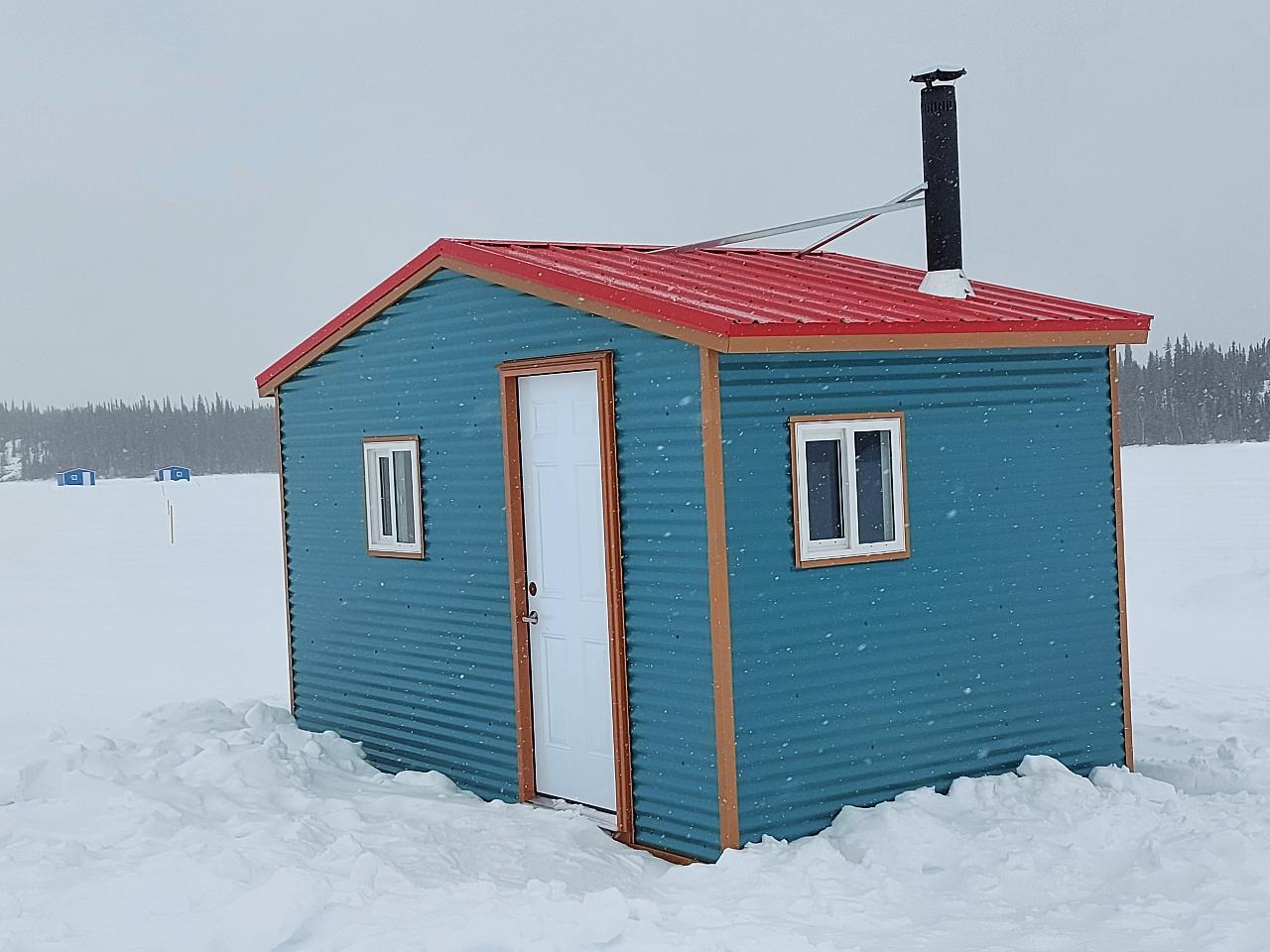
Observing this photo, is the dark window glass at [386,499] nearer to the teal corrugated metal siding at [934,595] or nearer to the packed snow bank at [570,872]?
the packed snow bank at [570,872]

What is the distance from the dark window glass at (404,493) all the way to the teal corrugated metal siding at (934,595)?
2905 millimetres

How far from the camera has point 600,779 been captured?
7523 millimetres

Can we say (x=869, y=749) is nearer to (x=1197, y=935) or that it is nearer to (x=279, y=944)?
(x=1197, y=935)

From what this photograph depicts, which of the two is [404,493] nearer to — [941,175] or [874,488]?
[874,488]

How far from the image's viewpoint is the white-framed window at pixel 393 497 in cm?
876

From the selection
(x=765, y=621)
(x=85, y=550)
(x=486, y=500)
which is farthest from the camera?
(x=85, y=550)

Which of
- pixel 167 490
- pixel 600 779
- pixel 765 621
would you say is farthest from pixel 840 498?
pixel 167 490

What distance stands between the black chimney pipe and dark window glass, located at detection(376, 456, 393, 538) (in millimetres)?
3566

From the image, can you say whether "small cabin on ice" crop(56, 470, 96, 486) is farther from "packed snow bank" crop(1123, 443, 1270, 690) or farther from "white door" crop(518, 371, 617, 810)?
"white door" crop(518, 371, 617, 810)

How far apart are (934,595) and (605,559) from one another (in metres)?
1.69

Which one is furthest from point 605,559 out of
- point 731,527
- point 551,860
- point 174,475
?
point 174,475

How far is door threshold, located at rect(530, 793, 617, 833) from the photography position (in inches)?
292

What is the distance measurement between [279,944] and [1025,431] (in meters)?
4.63

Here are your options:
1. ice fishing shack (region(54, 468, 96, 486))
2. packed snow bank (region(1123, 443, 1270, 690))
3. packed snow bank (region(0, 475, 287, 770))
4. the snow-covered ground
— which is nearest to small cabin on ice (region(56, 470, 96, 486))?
ice fishing shack (region(54, 468, 96, 486))
